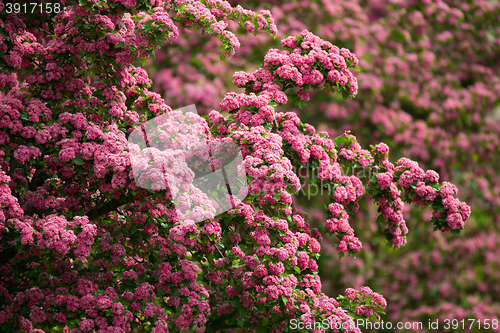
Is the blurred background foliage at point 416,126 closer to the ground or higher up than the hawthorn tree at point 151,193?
closer to the ground

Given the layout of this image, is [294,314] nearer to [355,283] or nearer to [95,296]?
[95,296]

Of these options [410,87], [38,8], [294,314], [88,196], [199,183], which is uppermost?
[38,8]

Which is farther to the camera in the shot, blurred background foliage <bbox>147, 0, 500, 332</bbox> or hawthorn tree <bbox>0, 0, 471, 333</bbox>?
blurred background foliage <bbox>147, 0, 500, 332</bbox>

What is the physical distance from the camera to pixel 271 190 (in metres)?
3.63

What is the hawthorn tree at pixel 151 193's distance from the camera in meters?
3.74

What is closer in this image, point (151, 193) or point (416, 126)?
point (151, 193)

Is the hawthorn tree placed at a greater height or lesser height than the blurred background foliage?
greater

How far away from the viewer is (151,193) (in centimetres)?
371

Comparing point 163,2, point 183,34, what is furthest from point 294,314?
point 183,34

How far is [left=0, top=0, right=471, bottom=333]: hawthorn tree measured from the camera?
12.3ft

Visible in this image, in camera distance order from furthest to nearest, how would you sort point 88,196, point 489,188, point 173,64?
point 489,188 < point 173,64 < point 88,196

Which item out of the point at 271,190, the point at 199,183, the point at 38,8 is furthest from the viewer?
the point at 38,8

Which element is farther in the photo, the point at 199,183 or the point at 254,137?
the point at 199,183

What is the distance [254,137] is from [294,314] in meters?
1.51
